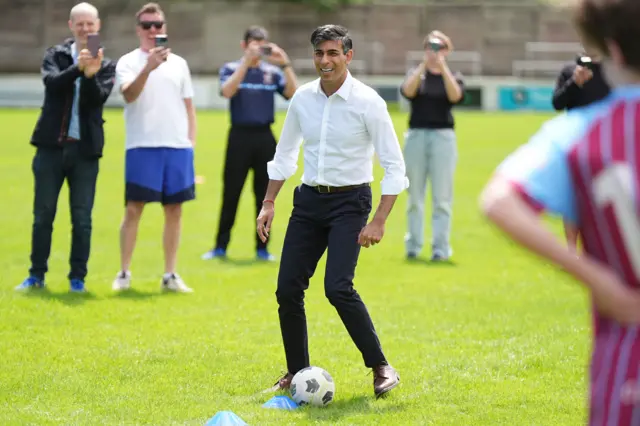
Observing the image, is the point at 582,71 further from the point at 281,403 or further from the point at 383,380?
the point at 281,403

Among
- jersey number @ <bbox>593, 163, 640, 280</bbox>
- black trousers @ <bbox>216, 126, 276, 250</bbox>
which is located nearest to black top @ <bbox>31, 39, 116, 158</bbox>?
black trousers @ <bbox>216, 126, 276, 250</bbox>

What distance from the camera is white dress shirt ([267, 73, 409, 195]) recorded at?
6.65m

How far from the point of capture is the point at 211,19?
48156mm

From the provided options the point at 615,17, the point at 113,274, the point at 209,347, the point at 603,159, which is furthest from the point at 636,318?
the point at 113,274

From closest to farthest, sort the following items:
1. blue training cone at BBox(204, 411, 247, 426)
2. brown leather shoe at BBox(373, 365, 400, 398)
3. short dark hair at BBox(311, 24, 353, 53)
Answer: blue training cone at BBox(204, 411, 247, 426), short dark hair at BBox(311, 24, 353, 53), brown leather shoe at BBox(373, 365, 400, 398)

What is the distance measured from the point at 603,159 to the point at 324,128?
381cm

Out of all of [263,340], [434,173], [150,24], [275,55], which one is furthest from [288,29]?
[263,340]

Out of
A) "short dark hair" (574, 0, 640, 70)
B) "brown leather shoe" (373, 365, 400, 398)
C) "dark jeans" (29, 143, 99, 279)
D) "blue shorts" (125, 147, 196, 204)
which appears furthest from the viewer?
"blue shorts" (125, 147, 196, 204)

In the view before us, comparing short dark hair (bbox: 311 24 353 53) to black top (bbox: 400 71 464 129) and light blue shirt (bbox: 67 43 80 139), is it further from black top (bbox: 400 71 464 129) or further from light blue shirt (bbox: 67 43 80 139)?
black top (bbox: 400 71 464 129)

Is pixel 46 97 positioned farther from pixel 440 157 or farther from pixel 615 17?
pixel 615 17

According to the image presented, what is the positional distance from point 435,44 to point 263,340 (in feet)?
17.2

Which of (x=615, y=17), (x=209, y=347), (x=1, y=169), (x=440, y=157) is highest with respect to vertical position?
(x=615, y=17)

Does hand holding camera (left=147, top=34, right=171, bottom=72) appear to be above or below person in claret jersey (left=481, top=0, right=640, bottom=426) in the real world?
below

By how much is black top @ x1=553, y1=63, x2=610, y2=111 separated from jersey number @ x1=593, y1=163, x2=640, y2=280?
7.96 metres
